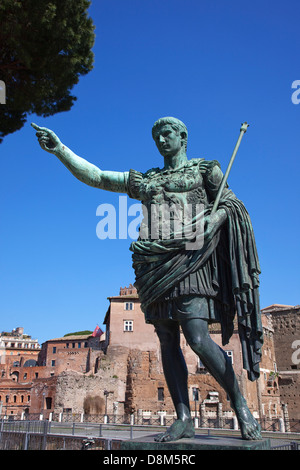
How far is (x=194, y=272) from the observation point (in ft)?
11.3

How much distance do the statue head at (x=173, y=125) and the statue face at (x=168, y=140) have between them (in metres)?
0.03

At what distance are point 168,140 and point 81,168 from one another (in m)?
0.86

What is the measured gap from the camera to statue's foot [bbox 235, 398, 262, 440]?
10.0 ft

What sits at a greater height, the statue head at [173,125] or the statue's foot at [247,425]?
the statue head at [173,125]

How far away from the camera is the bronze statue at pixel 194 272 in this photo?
11.0ft

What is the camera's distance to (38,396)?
46562 mm

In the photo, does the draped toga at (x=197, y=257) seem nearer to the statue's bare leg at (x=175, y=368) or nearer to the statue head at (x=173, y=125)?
the statue's bare leg at (x=175, y=368)

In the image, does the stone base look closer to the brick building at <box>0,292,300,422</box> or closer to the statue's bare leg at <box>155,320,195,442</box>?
the statue's bare leg at <box>155,320,195,442</box>

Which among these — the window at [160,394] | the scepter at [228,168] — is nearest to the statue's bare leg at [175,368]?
the scepter at [228,168]

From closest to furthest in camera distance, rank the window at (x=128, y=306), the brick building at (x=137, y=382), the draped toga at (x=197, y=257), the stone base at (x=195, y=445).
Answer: the stone base at (x=195, y=445)
the draped toga at (x=197, y=257)
the brick building at (x=137, y=382)
the window at (x=128, y=306)

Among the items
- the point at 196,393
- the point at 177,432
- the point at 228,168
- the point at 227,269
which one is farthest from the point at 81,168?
the point at 196,393

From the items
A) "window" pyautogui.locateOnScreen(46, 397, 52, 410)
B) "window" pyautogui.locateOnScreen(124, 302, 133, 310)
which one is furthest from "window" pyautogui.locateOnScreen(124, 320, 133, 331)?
"window" pyautogui.locateOnScreen(46, 397, 52, 410)

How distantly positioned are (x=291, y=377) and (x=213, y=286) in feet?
153
